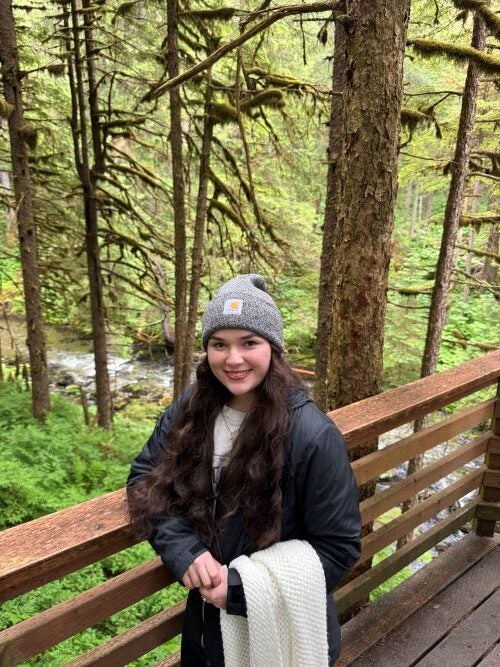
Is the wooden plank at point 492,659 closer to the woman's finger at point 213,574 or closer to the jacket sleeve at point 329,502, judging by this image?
the jacket sleeve at point 329,502

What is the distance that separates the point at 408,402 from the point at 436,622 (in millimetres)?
1282

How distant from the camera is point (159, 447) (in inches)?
70.4

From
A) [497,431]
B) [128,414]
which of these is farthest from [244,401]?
[128,414]

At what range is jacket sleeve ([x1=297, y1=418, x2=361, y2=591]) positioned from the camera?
156 cm

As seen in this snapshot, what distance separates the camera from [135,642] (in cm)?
183

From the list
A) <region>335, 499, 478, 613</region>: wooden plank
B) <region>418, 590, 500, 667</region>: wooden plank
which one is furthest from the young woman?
<region>418, 590, 500, 667</region>: wooden plank

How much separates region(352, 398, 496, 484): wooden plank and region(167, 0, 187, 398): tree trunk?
223 inches

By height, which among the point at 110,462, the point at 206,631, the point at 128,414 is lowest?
the point at 128,414

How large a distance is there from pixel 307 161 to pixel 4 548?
Answer: 7.69m

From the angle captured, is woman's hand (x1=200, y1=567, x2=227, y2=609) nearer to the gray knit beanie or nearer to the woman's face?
the woman's face

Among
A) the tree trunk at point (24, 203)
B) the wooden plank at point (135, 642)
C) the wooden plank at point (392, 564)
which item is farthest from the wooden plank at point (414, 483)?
the tree trunk at point (24, 203)

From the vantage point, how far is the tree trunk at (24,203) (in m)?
6.99

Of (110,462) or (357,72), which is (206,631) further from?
(110,462)

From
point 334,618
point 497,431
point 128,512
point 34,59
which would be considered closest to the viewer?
point 128,512
